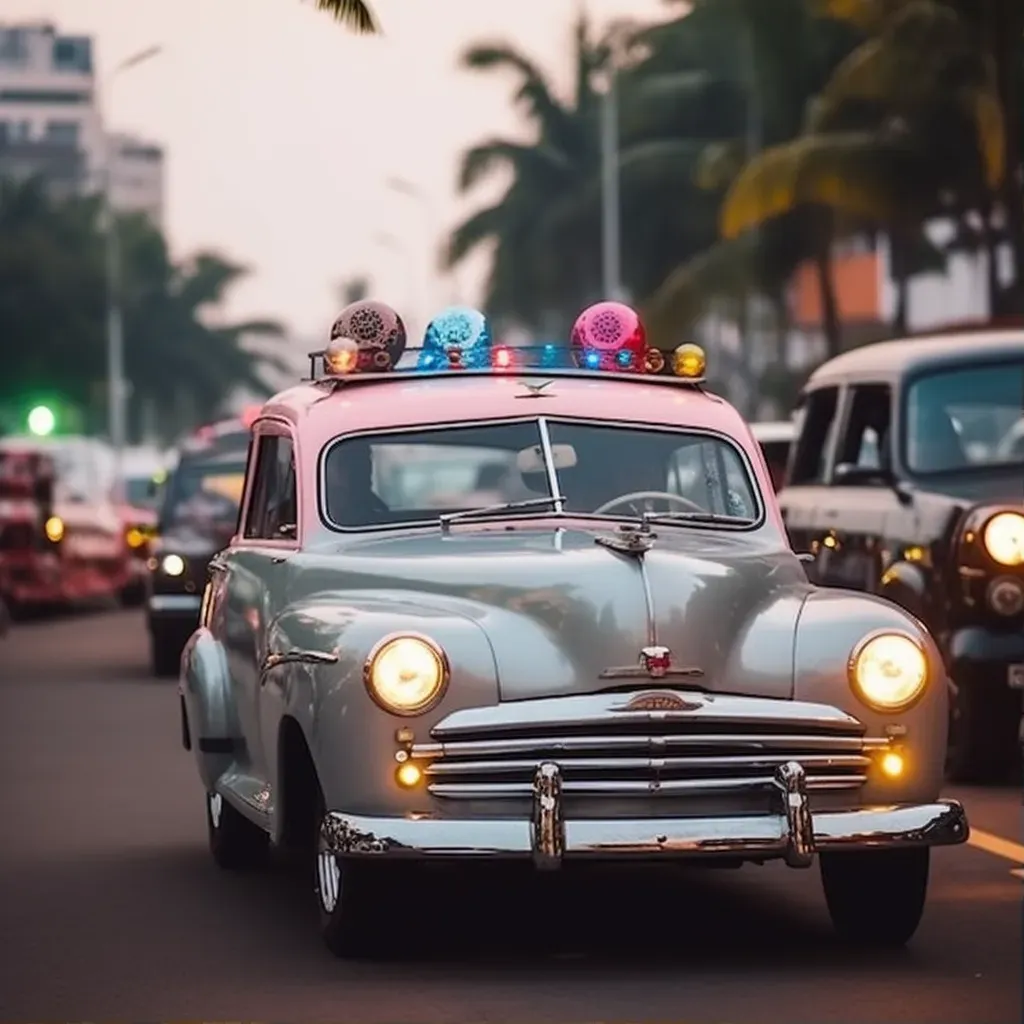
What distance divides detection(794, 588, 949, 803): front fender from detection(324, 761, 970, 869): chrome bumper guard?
24 cm

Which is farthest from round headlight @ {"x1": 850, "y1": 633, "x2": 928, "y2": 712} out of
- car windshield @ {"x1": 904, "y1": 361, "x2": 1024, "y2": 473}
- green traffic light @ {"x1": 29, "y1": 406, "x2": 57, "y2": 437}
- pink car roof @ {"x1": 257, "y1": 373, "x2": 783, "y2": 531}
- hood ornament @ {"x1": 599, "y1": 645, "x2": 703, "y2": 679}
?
green traffic light @ {"x1": 29, "y1": 406, "x2": 57, "y2": 437}

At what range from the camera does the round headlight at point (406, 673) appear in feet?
32.2

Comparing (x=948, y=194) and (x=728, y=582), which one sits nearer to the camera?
(x=728, y=582)

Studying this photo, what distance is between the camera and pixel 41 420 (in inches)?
2170

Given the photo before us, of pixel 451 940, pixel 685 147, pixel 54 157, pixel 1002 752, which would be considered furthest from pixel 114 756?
pixel 54 157

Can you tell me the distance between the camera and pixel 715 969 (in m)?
10.0

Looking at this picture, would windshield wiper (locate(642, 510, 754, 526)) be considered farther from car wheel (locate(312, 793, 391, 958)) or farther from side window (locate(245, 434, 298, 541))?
car wheel (locate(312, 793, 391, 958))

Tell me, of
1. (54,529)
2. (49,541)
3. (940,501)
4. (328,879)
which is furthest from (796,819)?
(54,529)

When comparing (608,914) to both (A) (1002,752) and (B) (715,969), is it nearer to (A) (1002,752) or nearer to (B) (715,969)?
(B) (715,969)

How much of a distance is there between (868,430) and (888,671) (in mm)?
6717

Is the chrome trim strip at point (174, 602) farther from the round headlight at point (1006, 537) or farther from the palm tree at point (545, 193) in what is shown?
the palm tree at point (545, 193)

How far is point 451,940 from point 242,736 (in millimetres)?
1610

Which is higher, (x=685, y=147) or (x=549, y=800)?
(x=685, y=147)

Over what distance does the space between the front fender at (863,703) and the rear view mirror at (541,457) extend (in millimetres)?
1470
